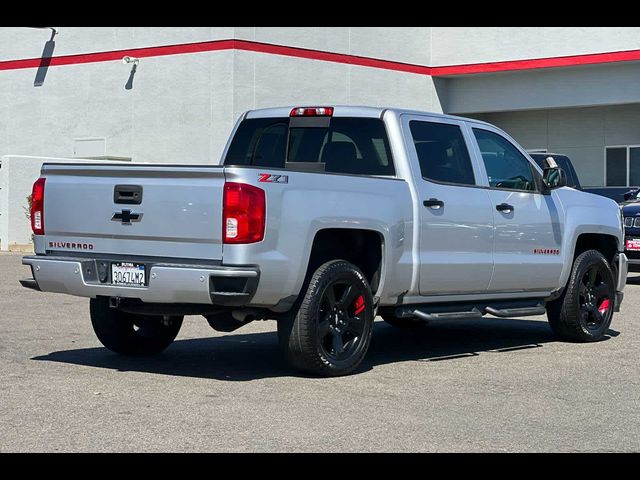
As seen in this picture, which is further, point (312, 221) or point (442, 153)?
point (442, 153)

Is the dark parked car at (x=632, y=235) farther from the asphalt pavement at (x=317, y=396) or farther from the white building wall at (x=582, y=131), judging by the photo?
the white building wall at (x=582, y=131)

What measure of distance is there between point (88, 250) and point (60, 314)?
4.54m

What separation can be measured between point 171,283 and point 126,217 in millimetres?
698

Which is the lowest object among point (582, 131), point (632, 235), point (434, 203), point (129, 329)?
point (129, 329)

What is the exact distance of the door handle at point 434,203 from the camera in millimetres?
9960

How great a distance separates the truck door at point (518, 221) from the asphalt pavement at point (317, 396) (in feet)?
2.26

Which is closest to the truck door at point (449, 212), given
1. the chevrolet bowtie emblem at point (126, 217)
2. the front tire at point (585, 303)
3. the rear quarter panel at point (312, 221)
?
the rear quarter panel at point (312, 221)

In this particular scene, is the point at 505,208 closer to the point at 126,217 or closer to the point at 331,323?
the point at 331,323

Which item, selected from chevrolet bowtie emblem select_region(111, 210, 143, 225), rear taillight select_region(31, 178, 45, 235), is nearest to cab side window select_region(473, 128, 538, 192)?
chevrolet bowtie emblem select_region(111, 210, 143, 225)

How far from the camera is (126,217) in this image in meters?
8.99

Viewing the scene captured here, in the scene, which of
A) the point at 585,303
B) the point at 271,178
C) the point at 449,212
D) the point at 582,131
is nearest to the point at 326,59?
the point at 582,131
